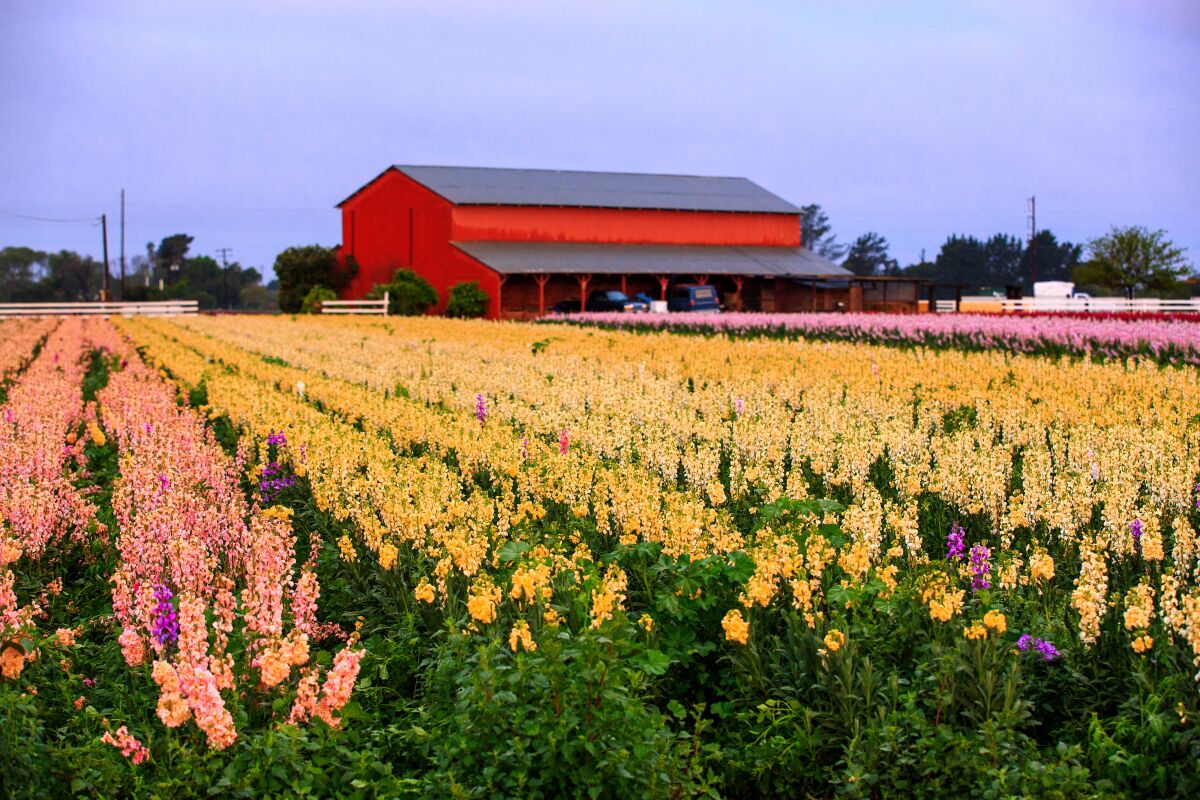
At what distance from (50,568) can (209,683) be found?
3887 mm

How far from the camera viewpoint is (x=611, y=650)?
472 centimetres

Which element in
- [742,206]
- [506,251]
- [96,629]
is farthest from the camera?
[742,206]

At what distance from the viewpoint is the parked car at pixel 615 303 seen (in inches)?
2032

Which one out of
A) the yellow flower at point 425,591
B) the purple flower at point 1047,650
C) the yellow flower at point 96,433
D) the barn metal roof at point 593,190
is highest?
the barn metal roof at point 593,190

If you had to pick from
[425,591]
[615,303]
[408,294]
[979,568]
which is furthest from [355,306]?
[979,568]

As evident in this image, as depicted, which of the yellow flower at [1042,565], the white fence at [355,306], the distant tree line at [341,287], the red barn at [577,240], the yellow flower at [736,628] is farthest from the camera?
the red barn at [577,240]

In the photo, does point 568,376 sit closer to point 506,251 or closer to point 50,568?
point 50,568

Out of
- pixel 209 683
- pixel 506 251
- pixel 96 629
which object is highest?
pixel 506 251

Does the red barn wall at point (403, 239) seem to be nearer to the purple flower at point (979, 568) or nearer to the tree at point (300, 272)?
the tree at point (300, 272)

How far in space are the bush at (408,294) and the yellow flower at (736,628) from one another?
164ft

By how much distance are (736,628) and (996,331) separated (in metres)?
20.8

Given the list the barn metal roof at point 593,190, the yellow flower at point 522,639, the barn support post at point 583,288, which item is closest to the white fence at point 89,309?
the barn metal roof at point 593,190

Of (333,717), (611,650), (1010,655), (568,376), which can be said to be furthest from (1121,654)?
(568,376)

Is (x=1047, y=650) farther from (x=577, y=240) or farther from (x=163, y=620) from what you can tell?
(x=577, y=240)
